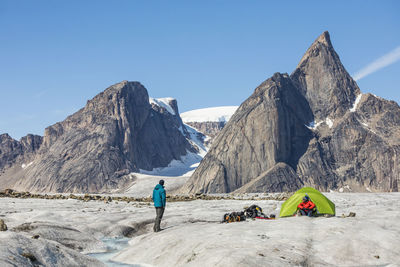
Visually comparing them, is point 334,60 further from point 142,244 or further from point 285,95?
point 142,244

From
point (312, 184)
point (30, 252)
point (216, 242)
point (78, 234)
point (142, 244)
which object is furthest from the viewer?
point (312, 184)

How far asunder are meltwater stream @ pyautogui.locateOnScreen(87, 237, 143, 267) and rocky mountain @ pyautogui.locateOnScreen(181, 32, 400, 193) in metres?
125

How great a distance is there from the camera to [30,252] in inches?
490

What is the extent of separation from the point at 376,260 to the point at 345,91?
185 metres

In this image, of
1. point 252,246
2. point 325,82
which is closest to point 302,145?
point 325,82

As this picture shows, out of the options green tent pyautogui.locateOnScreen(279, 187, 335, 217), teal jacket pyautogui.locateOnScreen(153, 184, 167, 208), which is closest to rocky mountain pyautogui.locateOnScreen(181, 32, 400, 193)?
green tent pyautogui.locateOnScreen(279, 187, 335, 217)

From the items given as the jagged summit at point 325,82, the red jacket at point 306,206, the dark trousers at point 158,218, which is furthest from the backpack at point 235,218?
the jagged summit at point 325,82

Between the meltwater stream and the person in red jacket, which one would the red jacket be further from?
the meltwater stream

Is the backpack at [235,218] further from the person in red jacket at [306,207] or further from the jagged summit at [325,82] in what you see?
the jagged summit at [325,82]

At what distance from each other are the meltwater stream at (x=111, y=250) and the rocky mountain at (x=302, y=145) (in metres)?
125

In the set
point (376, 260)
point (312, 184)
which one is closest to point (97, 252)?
point (376, 260)

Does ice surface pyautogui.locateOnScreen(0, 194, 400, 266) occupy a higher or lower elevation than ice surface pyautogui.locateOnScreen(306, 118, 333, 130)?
lower

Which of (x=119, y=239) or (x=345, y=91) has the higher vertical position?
(x=345, y=91)

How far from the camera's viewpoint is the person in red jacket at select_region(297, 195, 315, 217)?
860 inches
